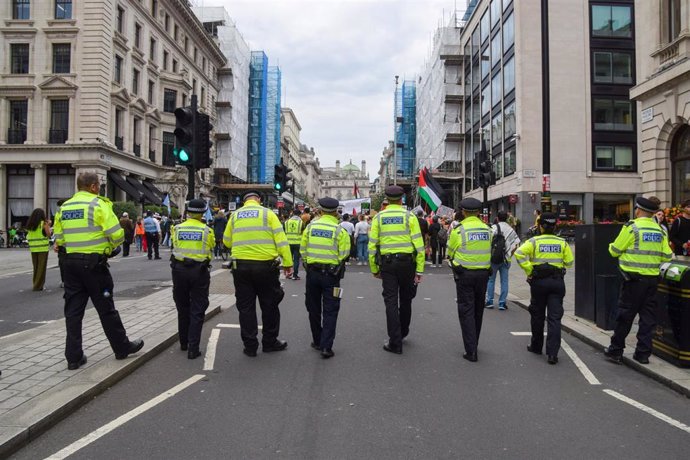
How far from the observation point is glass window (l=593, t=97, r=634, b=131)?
35.9 meters

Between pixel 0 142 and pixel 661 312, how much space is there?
35720 millimetres

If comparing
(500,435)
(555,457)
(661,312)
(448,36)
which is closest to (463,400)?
(500,435)

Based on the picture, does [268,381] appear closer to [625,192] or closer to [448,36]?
[625,192]

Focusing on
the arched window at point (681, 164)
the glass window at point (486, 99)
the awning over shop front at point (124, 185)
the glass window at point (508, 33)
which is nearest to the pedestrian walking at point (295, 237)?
the arched window at point (681, 164)

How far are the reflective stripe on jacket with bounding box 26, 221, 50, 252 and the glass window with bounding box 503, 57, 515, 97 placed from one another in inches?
1308

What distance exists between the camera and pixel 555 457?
3.42 meters

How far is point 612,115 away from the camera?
119 feet

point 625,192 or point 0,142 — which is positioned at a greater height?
point 0,142

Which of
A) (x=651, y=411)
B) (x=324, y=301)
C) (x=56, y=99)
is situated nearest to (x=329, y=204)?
(x=324, y=301)

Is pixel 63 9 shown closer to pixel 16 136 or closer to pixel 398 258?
pixel 16 136

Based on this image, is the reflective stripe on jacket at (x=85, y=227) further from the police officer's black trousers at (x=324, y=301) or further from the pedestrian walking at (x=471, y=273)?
the pedestrian walking at (x=471, y=273)

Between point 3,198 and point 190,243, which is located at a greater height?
point 3,198

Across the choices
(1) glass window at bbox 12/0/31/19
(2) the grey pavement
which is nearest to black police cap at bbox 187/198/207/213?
(2) the grey pavement

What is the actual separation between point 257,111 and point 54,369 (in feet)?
197
